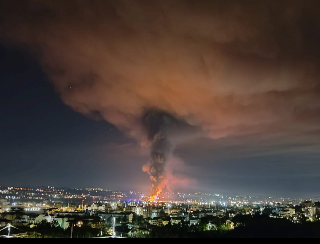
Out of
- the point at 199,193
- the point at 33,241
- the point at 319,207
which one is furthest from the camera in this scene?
the point at 199,193

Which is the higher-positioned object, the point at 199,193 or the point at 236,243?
the point at 199,193

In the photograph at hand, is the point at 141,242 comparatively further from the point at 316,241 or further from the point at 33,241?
the point at 316,241

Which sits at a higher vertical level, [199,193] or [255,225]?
[199,193]

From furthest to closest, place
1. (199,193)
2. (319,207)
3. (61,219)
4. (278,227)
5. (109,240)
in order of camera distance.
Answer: (199,193) < (319,207) < (61,219) < (278,227) < (109,240)

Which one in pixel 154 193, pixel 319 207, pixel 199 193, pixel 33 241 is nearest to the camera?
pixel 33 241

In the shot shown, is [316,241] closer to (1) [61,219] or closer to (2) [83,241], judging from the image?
(2) [83,241]

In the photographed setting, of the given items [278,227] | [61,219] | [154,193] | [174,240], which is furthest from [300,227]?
[154,193]

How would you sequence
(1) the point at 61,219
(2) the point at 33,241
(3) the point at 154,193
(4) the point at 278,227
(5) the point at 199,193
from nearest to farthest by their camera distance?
(2) the point at 33,241
(4) the point at 278,227
(1) the point at 61,219
(3) the point at 154,193
(5) the point at 199,193

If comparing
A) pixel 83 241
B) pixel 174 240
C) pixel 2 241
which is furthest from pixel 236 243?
pixel 2 241

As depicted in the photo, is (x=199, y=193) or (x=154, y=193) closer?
(x=154, y=193)
